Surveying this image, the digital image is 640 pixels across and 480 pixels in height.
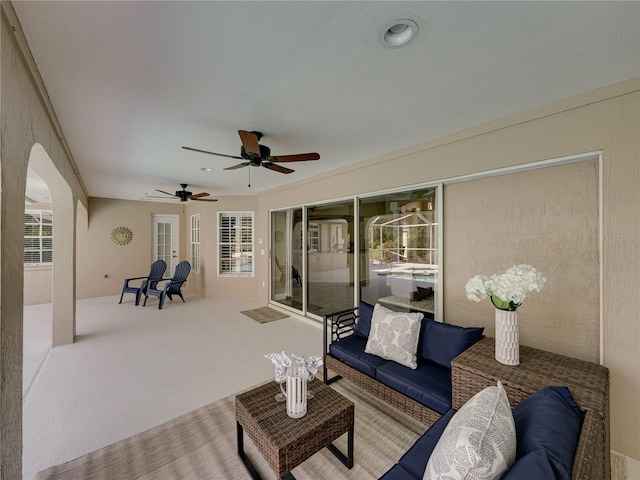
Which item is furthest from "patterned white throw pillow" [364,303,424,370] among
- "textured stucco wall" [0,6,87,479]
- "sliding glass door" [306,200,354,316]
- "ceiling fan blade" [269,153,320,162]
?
"textured stucco wall" [0,6,87,479]

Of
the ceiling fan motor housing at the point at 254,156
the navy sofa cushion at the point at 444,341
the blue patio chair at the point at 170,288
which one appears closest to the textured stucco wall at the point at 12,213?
the ceiling fan motor housing at the point at 254,156

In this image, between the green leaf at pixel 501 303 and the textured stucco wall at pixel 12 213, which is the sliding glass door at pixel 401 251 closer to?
the green leaf at pixel 501 303

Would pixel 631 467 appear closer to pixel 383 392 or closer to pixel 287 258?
pixel 383 392

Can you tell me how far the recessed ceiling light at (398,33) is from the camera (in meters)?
1.37

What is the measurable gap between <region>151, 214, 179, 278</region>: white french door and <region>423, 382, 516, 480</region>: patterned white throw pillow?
332 inches

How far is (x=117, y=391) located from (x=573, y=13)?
4.37 metres

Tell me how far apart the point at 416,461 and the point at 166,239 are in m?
8.42

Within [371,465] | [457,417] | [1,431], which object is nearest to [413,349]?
[371,465]

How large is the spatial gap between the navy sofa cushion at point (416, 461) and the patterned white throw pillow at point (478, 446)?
28 centimetres

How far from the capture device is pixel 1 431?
120 centimetres

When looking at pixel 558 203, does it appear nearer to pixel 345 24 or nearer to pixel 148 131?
pixel 345 24

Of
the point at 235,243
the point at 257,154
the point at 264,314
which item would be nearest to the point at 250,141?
the point at 257,154

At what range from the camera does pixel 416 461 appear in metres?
1.32

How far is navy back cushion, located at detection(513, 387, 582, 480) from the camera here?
0.92 m
